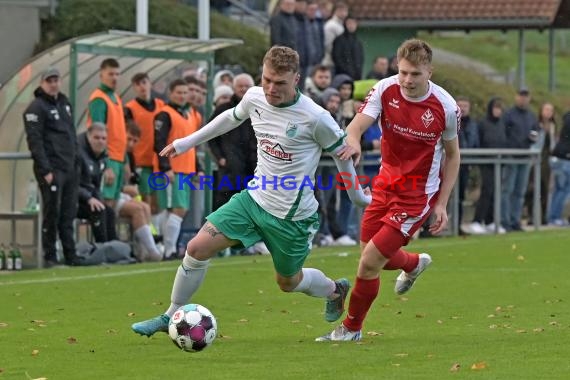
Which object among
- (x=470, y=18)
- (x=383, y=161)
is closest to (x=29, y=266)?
(x=383, y=161)

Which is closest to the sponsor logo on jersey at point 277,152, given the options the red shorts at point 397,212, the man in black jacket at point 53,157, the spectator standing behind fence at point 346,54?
the red shorts at point 397,212

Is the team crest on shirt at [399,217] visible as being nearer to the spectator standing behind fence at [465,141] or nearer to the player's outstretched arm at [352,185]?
the player's outstretched arm at [352,185]

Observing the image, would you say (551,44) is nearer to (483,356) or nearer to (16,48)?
(16,48)

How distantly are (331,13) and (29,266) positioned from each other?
11095 mm

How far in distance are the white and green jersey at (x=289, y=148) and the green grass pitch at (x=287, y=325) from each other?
0.97 metres

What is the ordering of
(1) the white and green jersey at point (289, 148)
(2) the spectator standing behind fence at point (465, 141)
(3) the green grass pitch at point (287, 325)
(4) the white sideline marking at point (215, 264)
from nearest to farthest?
(3) the green grass pitch at point (287, 325) < (1) the white and green jersey at point (289, 148) < (4) the white sideline marking at point (215, 264) < (2) the spectator standing behind fence at point (465, 141)

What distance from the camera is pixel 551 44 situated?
3862 centimetres

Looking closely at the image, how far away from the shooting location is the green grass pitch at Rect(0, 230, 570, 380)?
9.28 m

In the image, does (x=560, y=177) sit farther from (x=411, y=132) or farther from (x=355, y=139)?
(x=355, y=139)

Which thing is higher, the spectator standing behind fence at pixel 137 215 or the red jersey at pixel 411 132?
the red jersey at pixel 411 132

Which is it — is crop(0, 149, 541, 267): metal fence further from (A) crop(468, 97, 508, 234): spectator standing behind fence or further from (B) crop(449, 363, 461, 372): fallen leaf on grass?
(B) crop(449, 363, 461, 372): fallen leaf on grass

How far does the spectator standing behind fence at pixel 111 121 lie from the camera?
18370 millimetres

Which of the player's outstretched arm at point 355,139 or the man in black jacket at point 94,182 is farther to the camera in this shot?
the man in black jacket at point 94,182

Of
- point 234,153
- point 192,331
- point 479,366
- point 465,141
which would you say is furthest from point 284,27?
point 479,366
